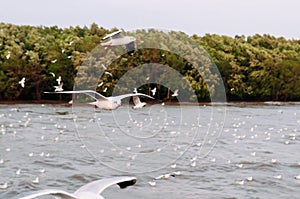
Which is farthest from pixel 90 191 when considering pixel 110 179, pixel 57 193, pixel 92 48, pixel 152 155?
pixel 92 48

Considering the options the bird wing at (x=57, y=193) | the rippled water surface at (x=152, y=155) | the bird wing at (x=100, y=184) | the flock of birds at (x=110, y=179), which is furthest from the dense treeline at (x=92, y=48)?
the bird wing at (x=57, y=193)

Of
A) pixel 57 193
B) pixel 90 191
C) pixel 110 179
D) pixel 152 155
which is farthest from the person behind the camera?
pixel 152 155

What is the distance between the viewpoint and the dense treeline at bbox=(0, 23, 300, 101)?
137 ft

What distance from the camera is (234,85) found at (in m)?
47.1

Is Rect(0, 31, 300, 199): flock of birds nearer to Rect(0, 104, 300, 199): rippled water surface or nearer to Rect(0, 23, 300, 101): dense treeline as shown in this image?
Rect(0, 104, 300, 199): rippled water surface

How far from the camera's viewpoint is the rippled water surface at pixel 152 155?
37.7 feet

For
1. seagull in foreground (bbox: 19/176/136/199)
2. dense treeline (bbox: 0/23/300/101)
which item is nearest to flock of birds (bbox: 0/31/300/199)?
seagull in foreground (bbox: 19/176/136/199)

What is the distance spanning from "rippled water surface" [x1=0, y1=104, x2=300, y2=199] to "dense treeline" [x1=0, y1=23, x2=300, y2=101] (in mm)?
10254

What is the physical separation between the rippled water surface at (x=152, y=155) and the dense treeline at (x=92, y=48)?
404 inches

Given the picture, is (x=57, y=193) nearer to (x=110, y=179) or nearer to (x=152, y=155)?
(x=110, y=179)

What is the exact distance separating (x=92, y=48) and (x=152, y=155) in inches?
1059

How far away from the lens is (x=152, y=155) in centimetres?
1578

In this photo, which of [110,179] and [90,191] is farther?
[110,179]

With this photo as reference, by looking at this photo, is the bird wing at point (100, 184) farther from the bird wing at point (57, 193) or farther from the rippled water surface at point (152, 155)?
the rippled water surface at point (152, 155)
